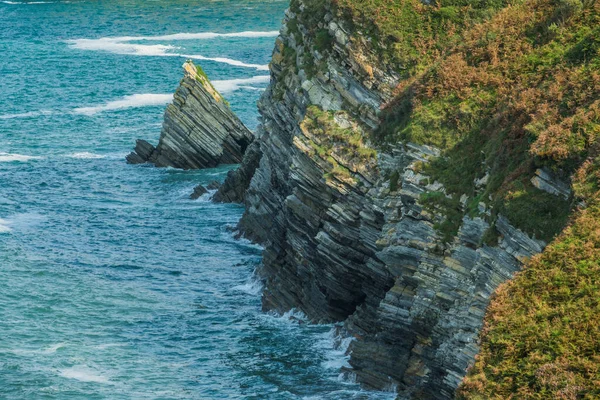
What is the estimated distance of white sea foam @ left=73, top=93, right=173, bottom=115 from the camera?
328 feet

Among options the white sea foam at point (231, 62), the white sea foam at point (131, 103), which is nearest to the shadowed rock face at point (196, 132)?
the white sea foam at point (131, 103)

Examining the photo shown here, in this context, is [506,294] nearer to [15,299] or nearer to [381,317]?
[381,317]

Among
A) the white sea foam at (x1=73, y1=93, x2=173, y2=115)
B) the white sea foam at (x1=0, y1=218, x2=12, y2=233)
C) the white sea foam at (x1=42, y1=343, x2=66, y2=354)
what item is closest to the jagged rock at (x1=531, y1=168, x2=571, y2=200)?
the white sea foam at (x1=42, y1=343, x2=66, y2=354)

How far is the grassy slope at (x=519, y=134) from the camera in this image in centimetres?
2892

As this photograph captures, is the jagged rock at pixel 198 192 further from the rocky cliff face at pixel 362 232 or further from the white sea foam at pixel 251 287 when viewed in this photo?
the white sea foam at pixel 251 287

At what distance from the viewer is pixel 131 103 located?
103 meters

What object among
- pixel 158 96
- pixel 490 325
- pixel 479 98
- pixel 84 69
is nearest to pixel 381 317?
pixel 479 98

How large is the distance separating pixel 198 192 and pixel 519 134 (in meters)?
39.0

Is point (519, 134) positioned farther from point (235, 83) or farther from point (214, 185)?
point (235, 83)

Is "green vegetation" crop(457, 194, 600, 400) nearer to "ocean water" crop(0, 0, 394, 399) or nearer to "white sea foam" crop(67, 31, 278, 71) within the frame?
"ocean water" crop(0, 0, 394, 399)

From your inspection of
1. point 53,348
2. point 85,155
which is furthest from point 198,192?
point 53,348

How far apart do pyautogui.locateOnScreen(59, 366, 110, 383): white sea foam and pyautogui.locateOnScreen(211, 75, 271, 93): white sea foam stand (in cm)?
6001

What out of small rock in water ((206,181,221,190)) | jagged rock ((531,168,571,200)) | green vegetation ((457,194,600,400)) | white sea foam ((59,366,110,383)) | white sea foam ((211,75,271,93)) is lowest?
white sea foam ((59,366,110,383))

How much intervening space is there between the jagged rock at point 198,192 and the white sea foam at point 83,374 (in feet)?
95.2
